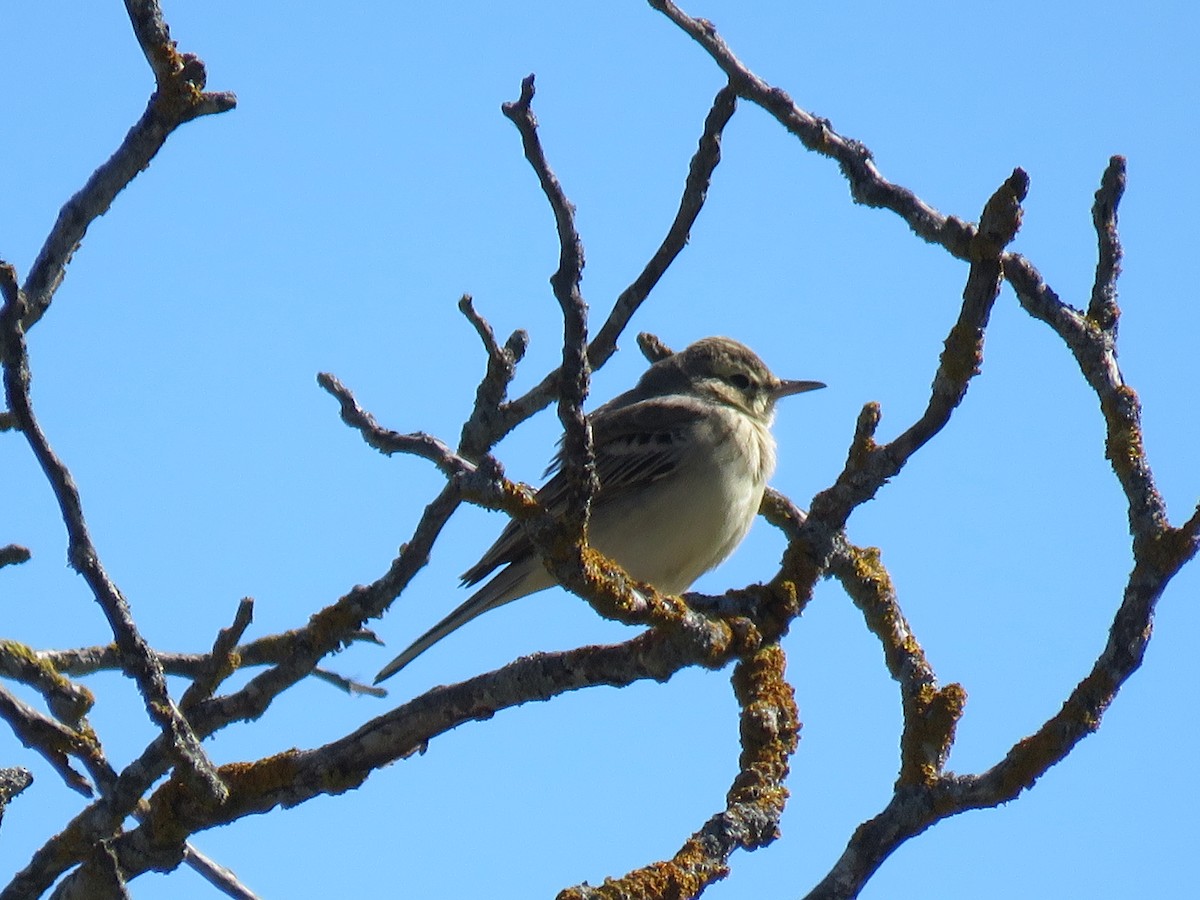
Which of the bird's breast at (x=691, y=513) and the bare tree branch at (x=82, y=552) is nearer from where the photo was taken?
the bare tree branch at (x=82, y=552)

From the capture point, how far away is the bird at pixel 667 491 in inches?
327

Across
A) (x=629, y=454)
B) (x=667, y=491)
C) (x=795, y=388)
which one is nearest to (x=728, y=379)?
(x=795, y=388)

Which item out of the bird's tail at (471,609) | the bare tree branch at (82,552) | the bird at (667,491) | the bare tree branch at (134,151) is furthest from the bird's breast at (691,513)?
the bare tree branch at (82,552)

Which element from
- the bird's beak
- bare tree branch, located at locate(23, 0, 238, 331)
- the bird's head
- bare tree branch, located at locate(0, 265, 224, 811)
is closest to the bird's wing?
the bird's head

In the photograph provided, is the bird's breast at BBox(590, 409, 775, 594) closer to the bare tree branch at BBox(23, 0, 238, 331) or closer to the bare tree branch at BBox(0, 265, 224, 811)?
the bare tree branch at BBox(23, 0, 238, 331)

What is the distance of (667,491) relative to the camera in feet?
28.4

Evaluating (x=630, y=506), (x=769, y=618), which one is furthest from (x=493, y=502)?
(x=630, y=506)

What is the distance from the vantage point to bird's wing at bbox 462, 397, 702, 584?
8445 mm

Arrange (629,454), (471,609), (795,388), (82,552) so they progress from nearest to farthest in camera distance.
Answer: (82,552)
(471,609)
(629,454)
(795,388)

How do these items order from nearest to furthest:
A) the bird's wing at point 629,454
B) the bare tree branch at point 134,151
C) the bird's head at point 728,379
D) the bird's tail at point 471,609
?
the bare tree branch at point 134,151 → the bird's tail at point 471,609 → the bird's wing at point 629,454 → the bird's head at point 728,379

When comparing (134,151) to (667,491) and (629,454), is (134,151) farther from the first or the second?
(629,454)

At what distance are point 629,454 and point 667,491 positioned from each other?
0.46 metres

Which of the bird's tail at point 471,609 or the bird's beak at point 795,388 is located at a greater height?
the bird's beak at point 795,388

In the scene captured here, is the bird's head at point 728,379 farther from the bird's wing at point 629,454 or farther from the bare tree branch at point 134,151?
the bare tree branch at point 134,151
